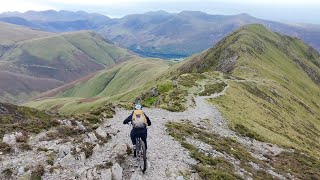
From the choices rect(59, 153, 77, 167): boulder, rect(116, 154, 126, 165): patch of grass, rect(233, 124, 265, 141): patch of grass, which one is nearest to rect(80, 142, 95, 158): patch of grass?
rect(59, 153, 77, 167): boulder

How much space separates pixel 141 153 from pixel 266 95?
7859 cm

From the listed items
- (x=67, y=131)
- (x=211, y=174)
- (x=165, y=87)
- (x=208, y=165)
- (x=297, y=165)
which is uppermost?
(x=67, y=131)

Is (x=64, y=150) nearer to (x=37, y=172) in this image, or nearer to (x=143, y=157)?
(x=37, y=172)

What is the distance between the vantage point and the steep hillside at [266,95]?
60175mm

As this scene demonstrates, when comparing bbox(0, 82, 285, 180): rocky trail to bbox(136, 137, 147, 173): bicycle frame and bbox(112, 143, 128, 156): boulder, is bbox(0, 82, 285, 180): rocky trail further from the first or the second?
bbox(136, 137, 147, 173): bicycle frame

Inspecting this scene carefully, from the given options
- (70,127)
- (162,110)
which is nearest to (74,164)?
(70,127)

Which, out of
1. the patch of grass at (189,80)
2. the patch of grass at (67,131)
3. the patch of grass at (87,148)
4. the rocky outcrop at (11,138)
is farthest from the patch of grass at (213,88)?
the rocky outcrop at (11,138)

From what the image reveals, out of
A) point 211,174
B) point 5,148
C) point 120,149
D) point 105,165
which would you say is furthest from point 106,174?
point 5,148

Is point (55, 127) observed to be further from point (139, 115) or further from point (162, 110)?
point (162, 110)

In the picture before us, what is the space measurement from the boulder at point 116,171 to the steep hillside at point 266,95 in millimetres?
30017

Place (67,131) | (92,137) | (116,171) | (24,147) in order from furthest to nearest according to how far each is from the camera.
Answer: (67,131)
(92,137)
(24,147)
(116,171)

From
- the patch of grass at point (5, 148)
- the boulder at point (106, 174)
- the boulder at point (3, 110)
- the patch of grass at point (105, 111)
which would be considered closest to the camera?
the boulder at point (106, 174)

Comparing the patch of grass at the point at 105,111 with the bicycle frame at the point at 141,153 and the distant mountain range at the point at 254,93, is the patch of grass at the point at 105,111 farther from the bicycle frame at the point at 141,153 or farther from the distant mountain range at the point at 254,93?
the bicycle frame at the point at 141,153

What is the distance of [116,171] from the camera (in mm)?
23000
